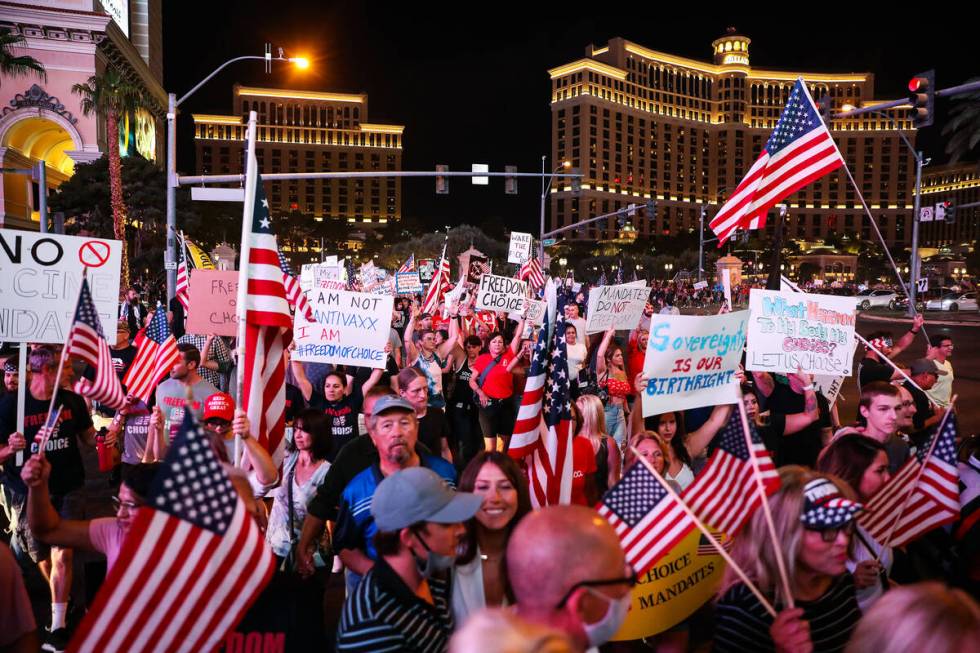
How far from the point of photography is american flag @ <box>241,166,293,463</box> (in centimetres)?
484

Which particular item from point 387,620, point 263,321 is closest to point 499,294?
point 263,321

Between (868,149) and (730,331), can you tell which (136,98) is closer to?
(730,331)

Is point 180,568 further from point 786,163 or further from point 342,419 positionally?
point 786,163

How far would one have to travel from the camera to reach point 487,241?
9325cm

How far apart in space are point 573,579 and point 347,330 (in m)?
5.74

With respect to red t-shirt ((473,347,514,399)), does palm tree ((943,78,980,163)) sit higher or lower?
higher

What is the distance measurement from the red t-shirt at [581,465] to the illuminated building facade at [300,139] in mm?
178750

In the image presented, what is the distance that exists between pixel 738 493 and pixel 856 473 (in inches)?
31.4

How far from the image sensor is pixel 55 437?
5.68 meters

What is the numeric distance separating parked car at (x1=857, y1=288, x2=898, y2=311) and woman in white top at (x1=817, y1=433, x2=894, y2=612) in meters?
51.2

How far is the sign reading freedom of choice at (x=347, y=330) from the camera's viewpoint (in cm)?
769

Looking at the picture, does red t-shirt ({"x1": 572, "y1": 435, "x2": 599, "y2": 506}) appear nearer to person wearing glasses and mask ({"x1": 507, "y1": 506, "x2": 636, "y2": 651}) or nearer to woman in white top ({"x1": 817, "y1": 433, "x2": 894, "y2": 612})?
woman in white top ({"x1": 817, "y1": 433, "x2": 894, "y2": 612})

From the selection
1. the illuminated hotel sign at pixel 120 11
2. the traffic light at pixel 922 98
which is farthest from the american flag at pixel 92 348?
the illuminated hotel sign at pixel 120 11

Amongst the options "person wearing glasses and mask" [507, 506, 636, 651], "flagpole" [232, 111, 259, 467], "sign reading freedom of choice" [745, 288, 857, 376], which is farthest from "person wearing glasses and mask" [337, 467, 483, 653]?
"sign reading freedom of choice" [745, 288, 857, 376]
